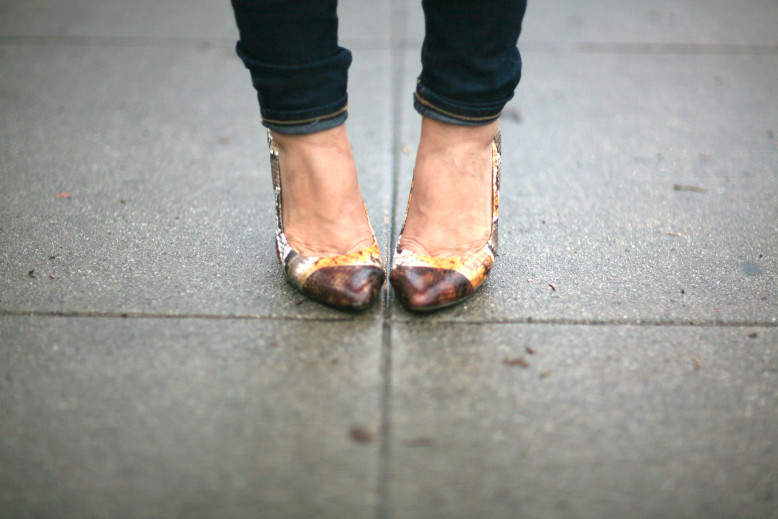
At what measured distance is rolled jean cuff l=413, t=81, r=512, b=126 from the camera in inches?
47.7

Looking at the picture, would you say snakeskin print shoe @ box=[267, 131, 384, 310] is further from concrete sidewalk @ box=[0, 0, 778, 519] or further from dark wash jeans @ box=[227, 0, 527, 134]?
dark wash jeans @ box=[227, 0, 527, 134]

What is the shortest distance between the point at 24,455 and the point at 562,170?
158 centimetres

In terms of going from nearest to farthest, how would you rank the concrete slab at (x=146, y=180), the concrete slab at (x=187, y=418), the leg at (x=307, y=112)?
the concrete slab at (x=187, y=418) < the leg at (x=307, y=112) < the concrete slab at (x=146, y=180)

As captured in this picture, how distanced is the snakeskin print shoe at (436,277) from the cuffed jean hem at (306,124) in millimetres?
306

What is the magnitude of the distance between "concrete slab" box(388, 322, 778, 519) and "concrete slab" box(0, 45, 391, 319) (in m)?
0.28

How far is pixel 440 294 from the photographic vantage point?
48.9 inches

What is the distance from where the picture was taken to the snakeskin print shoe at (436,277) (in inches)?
48.7

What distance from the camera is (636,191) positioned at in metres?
1.81

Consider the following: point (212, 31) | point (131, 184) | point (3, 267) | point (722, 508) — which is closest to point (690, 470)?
point (722, 508)

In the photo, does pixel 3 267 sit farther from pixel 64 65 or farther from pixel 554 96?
pixel 554 96

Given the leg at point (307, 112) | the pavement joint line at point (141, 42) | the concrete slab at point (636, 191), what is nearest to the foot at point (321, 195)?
the leg at point (307, 112)

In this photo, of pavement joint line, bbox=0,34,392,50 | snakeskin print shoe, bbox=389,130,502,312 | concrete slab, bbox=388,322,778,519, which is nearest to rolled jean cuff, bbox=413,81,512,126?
snakeskin print shoe, bbox=389,130,502,312

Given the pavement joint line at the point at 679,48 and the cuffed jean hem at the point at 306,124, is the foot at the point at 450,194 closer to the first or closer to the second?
the cuffed jean hem at the point at 306,124

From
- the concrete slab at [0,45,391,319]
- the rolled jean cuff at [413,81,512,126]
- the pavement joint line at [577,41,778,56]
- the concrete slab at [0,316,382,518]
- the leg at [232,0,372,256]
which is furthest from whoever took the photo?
the pavement joint line at [577,41,778,56]
